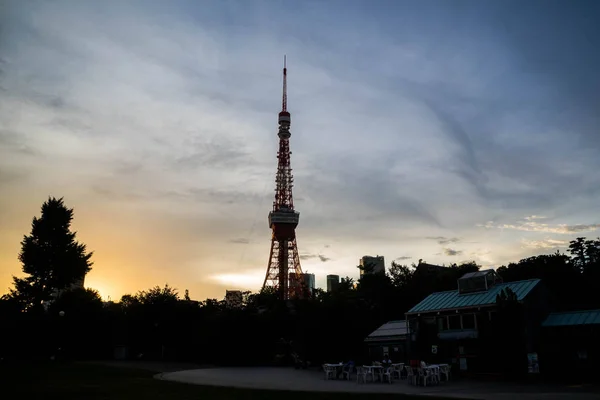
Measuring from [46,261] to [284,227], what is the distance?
170 ft

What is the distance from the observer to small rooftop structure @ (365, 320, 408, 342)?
38.3 meters

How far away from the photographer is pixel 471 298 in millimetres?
33625

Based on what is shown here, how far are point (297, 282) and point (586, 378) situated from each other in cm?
7216

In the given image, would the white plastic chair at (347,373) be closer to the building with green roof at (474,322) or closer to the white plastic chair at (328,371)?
the white plastic chair at (328,371)

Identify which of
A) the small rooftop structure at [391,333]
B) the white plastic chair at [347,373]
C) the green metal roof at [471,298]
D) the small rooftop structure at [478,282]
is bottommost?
the white plastic chair at [347,373]

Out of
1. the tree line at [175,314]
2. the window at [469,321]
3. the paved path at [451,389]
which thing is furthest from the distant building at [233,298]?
the paved path at [451,389]

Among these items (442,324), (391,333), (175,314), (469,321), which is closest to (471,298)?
(469,321)

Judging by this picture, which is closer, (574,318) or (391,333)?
(574,318)

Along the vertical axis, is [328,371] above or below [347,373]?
above

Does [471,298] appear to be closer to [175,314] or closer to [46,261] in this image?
[175,314]

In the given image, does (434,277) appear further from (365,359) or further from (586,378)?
(586,378)

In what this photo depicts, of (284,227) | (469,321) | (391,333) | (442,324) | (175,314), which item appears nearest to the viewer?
(469,321)

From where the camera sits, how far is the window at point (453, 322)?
33.8 meters

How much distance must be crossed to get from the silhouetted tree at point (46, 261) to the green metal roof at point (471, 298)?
41.0m
